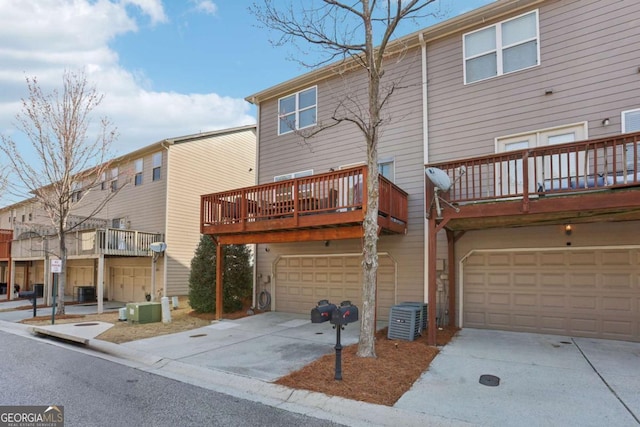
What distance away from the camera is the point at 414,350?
6660 mm

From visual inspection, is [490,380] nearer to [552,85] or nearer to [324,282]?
[324,282]

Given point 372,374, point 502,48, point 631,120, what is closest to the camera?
point 372,374

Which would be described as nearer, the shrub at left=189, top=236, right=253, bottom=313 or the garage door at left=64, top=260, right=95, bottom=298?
the shrub at left=189, top=236, right=253, bottom=313

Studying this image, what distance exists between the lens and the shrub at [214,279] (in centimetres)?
1183

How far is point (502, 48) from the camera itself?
28.8 feet

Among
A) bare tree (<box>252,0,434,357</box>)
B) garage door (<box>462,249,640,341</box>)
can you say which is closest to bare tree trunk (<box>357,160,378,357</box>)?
bare tree (<box>252,0,434,357</box>)

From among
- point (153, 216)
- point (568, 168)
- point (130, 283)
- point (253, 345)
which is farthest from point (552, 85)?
point (130, 283)

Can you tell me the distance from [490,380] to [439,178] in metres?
3.54

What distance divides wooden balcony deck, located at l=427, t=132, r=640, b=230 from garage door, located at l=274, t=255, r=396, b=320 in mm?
2697

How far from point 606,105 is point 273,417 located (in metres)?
8.42

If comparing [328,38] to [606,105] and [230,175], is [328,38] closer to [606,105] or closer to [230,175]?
[606,105]

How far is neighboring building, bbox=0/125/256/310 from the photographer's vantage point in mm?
15453

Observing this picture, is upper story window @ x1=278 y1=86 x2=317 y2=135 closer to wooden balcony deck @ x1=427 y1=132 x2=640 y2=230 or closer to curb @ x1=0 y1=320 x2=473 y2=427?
wooden balcony deck @ x1=427 y1=132 x2=640 y2=230

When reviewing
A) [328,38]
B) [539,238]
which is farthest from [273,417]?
[539,238]
